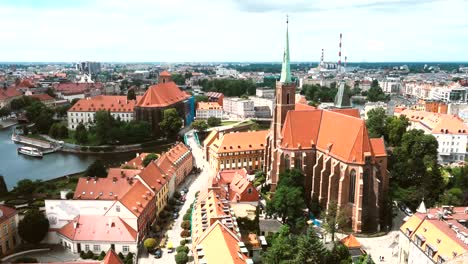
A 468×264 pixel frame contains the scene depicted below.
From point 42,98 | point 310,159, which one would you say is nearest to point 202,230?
point 310,159

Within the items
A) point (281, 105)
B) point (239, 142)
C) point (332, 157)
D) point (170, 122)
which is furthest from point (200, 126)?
point (332, 157)

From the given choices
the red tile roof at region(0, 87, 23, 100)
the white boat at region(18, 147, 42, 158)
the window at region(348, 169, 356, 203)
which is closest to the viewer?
the window at region(348, 169, 356, 203)

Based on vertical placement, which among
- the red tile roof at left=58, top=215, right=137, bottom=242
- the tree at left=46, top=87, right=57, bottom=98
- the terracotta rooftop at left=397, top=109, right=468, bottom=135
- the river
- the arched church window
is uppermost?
the tree at left=46, top=87, right=57, bottom=98

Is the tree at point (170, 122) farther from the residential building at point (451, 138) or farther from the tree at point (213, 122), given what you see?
the residential building at point (451, 138)

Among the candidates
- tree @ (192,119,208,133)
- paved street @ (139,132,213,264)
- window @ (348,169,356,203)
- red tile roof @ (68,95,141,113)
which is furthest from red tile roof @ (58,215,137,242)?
red tile roof @ (68,95,141,113)

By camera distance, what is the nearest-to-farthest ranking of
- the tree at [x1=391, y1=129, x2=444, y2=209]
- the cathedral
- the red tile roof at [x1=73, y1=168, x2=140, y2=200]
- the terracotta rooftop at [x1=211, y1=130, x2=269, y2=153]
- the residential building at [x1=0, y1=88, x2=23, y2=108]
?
the red tile roof at [x1=73, y1=168, x2=140, y2=200]
the cathedral
the tree at [x1=391, y1=129, x2=444, y2=209]
the terracotta rooftop at [x1=211, y1=130, x2=269, y2=153]
the residential building at [x1=0, y1=88, x2=23, y2=108]

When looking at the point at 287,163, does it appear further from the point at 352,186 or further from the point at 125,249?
the point at 125,249

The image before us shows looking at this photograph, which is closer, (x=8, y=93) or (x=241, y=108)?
(x=241, y=108)

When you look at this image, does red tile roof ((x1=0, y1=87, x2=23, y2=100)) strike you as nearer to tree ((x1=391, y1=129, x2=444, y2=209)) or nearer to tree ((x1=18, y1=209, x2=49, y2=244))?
tree ((x1=18, y1=209, x2=49, y2=244))
